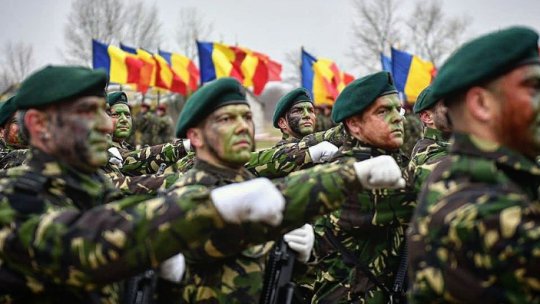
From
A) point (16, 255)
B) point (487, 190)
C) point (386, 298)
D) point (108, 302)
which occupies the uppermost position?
point (487, 190)

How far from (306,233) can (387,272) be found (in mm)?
1227

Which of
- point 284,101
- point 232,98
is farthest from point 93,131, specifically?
point 284,101

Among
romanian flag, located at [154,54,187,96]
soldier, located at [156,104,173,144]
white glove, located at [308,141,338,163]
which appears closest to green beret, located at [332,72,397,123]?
white glove, located at [308,141,338,163]

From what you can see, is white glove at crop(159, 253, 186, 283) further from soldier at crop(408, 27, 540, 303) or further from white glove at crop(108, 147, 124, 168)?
white glove at crop(108, 147, 124, 168)

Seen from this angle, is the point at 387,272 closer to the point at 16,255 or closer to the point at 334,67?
the point at 16,255

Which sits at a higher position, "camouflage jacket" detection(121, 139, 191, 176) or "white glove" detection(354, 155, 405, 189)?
"white glove" detection(354, 155, 405, 189)

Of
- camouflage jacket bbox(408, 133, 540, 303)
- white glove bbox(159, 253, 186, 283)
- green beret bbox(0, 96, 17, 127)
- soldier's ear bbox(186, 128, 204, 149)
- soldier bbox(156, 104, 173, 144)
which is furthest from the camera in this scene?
soldier bbox(156, 104, 173, 144)

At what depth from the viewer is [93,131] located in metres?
2.75

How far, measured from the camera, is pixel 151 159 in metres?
7.61

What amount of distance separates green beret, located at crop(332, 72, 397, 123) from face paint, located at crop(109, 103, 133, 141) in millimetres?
4434

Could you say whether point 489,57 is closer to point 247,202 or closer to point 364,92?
point 247,202

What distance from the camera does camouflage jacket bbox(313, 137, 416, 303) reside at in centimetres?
438

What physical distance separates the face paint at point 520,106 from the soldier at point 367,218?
6.81ft

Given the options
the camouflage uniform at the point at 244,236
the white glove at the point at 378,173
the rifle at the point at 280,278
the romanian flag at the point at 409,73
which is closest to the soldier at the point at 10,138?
the camouflage uniform at the point at 244,236
